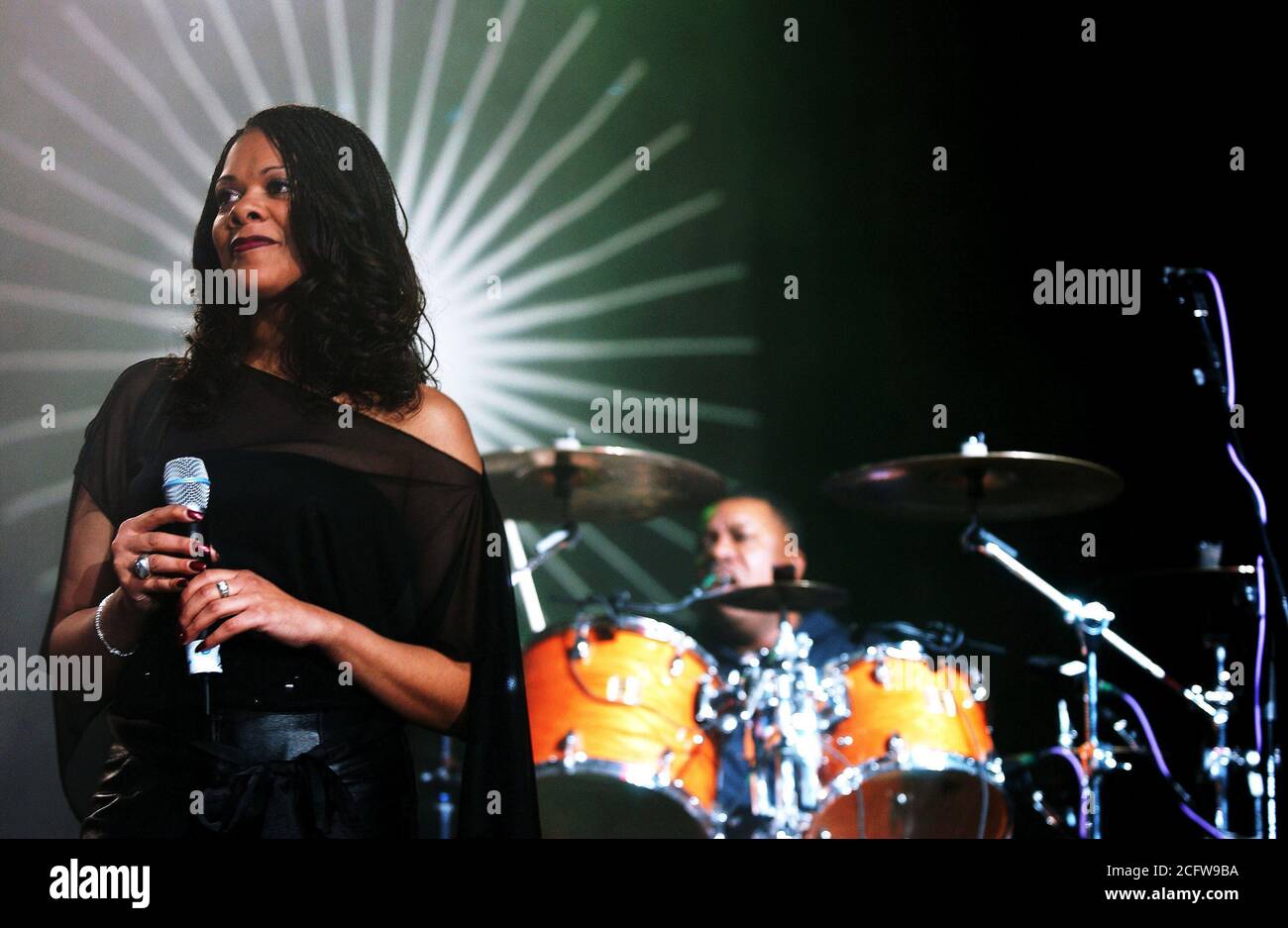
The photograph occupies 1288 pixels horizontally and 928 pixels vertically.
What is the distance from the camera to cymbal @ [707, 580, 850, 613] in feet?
10.3

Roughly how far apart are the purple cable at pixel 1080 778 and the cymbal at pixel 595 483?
3.46 feet

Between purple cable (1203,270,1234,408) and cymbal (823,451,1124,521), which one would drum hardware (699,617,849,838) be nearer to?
cymbal (823,451,1124,521)

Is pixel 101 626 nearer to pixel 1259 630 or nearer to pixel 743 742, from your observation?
pixel 743 742

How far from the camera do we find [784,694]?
3152 millimetres

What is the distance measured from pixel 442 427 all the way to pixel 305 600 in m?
0.35

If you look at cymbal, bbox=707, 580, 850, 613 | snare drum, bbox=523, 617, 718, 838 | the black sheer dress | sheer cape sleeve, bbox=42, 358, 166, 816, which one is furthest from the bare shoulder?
cymbal, bbox=707, 580, 850, 613

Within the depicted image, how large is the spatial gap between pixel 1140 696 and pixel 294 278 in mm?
2556

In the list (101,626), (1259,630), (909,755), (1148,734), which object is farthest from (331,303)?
(1148,734)

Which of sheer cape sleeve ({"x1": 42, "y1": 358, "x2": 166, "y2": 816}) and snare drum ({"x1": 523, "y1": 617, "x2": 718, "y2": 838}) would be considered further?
snare drum ({"x1": 523, "y1": 617, "x2": 718, "y2": 838})

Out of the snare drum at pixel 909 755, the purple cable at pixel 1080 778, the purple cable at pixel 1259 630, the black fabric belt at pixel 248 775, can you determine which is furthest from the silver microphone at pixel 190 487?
the purple cable at pixel 1259 630

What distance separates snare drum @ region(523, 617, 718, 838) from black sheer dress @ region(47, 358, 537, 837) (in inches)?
35.8

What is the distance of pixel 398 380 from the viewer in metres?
2.03
